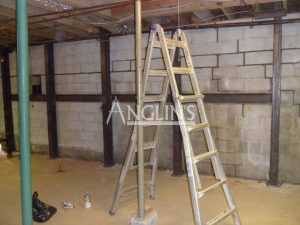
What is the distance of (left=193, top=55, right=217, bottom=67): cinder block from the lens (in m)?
4.04

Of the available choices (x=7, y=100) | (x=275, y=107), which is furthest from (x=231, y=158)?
(x=7, y=100)

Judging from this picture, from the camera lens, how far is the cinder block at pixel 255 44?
3.72 m

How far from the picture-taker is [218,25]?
3.83 meters

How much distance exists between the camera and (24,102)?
5.13 feet

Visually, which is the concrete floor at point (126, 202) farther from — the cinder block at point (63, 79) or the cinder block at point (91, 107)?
the cinder block at point (63, 79)

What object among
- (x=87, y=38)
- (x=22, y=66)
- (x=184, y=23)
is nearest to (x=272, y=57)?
(x=184, y=23)

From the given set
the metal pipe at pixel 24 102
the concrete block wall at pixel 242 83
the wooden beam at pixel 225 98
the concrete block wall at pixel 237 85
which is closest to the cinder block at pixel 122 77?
the concrete block wall at pixel 237 85

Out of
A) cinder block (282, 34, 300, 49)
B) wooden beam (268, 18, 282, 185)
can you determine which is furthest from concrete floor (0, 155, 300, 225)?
cinder block (282, 34, 300, 49)

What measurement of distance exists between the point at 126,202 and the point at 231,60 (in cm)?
221

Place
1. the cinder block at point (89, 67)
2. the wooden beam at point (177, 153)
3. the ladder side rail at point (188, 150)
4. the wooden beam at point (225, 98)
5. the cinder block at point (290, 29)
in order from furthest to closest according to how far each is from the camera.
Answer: the cinder block at point (89, 67), the wooden beam at point (177, 153), the wooden beam at point (225, 98), the cinder block at point (290, 29), the ladder side rail at point (188, 150)

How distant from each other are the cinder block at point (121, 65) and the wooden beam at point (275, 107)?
83.6 inches

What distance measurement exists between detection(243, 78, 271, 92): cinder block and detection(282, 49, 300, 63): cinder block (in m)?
0.31

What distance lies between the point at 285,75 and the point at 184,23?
56.8 inches

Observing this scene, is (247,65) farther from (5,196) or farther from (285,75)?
(5,196)
